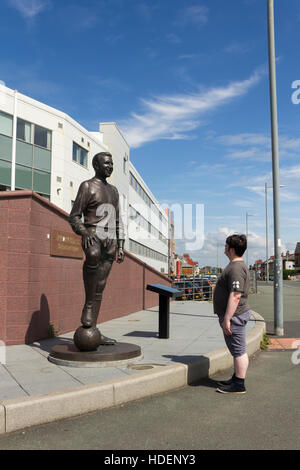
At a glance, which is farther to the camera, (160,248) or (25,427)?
(160,248)

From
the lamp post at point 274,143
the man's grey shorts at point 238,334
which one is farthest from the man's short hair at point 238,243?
the lamp post at point 274,143

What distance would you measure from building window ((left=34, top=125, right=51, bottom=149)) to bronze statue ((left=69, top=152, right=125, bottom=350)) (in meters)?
20.3

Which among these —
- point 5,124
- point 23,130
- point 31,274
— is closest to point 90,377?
point 31,274

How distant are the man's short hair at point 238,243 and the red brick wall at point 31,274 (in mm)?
3658

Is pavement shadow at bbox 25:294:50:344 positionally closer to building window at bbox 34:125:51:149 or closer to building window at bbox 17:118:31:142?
building window at bbox 17:118:31:142

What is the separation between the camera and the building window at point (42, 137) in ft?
81.9

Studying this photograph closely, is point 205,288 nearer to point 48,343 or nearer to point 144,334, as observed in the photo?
point 144,334

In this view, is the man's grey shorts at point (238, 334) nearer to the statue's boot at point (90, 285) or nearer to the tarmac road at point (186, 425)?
the tarmac road at point (186, 425)

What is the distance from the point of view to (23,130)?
24172mm

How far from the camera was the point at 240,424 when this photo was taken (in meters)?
3.81

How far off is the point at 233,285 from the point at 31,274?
3.80 meters
